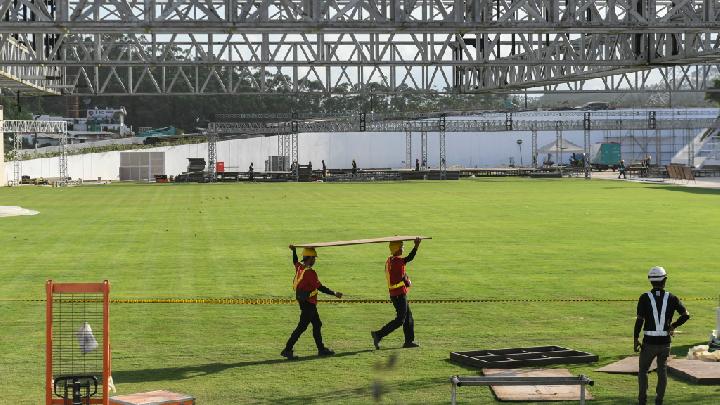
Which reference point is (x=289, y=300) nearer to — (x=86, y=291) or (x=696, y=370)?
(x=696, y=370)

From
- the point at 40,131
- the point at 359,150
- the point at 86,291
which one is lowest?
the point at 86,291

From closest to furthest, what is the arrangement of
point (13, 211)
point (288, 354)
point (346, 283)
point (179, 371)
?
1. point (179, 371)
2. point (288, 354)
3. point (346, 283)
4. point (13, 211)

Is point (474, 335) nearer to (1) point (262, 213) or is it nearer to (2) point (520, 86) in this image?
(1) point (262, 213)

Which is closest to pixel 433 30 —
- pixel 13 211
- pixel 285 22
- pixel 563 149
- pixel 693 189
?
pixel 285 22

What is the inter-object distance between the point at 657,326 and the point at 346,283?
12.9 m

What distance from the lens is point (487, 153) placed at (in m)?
134

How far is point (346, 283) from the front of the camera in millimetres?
25453

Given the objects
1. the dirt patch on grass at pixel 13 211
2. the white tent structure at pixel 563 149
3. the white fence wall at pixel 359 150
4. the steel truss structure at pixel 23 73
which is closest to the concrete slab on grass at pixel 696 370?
the steel truss structure at pixel 23 73

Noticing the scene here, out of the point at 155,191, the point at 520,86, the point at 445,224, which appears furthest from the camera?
the point at 155,191

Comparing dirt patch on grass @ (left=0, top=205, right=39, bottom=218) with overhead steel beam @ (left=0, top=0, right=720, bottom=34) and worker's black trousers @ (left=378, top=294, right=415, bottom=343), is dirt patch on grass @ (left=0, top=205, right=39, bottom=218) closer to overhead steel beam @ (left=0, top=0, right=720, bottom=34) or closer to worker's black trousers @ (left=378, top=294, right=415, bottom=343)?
overhead steel beam @ (left=0, top=0, right=720, bottom=34)

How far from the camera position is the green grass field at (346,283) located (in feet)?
50.1

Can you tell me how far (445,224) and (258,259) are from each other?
13.1 m

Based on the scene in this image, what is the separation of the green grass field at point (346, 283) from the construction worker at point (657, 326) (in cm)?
71

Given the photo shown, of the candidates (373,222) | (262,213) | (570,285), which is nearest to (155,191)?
(262,213)
